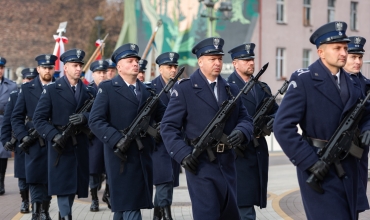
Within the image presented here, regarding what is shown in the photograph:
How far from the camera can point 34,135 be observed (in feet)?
34.9

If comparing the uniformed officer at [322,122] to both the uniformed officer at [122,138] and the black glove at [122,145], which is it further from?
the uniformed officer at [122,138]

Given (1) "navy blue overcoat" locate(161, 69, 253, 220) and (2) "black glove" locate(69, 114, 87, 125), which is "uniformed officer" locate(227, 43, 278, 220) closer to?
(1) "navy blue overcoat" locate(161, 69, 253, 220)

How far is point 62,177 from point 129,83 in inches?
60.9

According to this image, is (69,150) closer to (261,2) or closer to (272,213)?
(272,213)

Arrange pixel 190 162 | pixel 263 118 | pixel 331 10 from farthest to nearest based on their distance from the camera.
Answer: pixel 331 10
pixel 263 118
pixel 190 162

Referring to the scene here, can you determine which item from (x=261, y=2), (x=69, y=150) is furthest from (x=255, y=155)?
(x=261, y=2)

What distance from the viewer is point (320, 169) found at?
6.06m

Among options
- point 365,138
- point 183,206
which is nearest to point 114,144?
point 365,138

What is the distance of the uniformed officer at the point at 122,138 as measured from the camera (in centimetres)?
845

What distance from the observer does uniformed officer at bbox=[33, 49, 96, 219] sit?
31.3 feet

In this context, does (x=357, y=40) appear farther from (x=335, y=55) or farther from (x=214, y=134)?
(x=335, y=55)

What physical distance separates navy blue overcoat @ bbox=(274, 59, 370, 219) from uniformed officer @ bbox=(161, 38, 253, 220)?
1.02 metres

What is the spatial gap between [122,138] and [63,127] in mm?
1449

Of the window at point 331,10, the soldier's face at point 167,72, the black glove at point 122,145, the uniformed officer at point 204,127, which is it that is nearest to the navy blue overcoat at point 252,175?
the black glove at point 122,145
